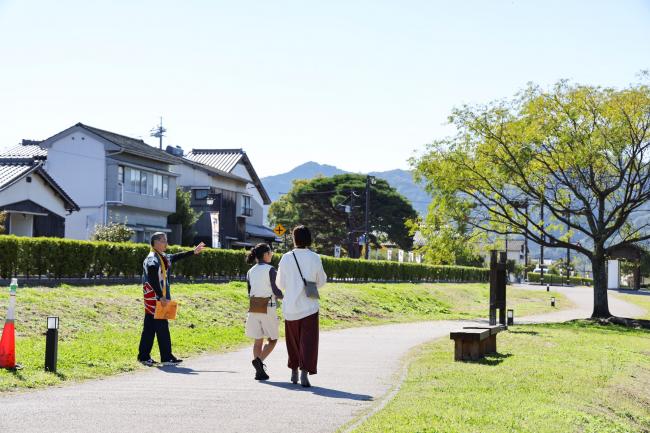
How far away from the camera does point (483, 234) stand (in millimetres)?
32500

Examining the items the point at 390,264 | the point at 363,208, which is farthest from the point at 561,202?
the point at 363,208

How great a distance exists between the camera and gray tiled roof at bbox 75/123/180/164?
48562 millimetres

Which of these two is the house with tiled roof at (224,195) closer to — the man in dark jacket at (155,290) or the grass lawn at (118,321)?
the grass lawn at (118,321)

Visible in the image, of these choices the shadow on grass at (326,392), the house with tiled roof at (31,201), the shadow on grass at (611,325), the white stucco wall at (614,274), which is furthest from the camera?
the white stucco wall at (614,274)

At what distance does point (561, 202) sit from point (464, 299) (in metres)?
17.2

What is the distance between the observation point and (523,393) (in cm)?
1014

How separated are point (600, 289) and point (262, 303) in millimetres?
24984

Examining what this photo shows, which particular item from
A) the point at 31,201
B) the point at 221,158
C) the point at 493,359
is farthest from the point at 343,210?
the point at 493,359

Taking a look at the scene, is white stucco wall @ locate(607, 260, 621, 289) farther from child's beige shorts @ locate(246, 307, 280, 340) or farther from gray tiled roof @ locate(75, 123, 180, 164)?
child's beige shorts @ locate(246, 307, 280, 340)

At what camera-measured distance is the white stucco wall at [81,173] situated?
48.7m

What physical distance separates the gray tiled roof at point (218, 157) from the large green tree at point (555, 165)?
1412 inches

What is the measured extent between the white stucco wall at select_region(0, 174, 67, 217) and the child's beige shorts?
106 ft

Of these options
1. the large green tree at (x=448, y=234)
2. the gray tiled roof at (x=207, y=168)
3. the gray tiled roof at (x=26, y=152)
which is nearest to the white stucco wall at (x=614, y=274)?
the gray tiled roof at (x=207, y=168)

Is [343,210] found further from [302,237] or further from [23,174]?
[302,237]
